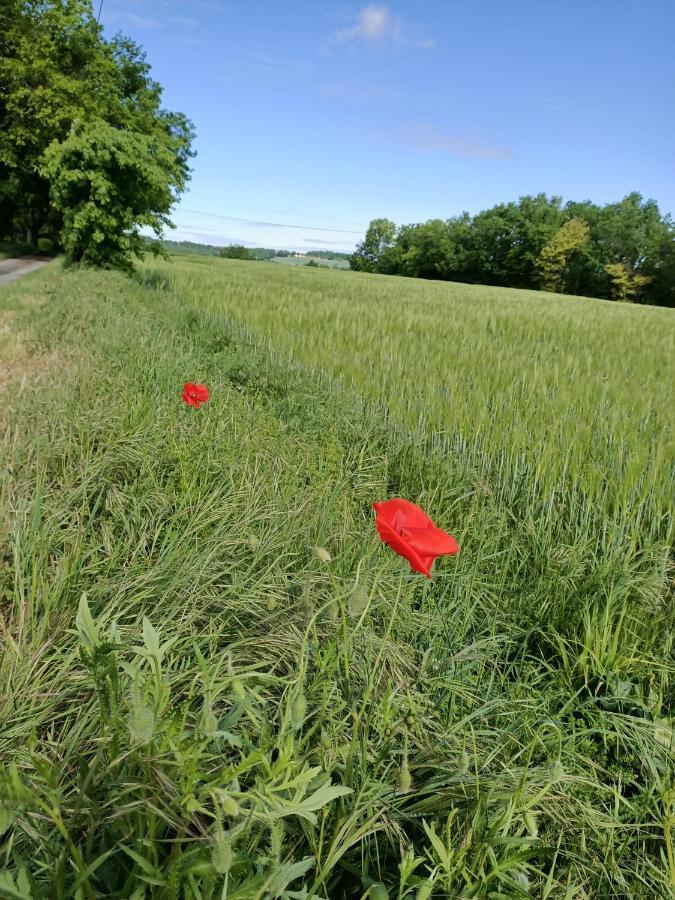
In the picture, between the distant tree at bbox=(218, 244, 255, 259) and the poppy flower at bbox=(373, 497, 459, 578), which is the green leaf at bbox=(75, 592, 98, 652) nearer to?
the poppy flower at bbox=(373, 497, 459, 578)

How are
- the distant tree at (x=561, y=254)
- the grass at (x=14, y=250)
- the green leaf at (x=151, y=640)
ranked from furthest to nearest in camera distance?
the distant tree at (x=561, y=254) < the grass at (x=14, y=250) < the green leaf at (x=151, y=640)

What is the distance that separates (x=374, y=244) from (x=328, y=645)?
97848 mm

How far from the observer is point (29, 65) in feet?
68.9

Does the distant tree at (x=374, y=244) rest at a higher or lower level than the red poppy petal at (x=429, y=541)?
higher

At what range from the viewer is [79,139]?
9.75 m

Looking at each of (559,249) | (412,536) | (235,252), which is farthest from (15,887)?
(235,252)

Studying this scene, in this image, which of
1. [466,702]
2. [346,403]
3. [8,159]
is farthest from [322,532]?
[8,159]

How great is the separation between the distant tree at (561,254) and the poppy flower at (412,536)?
62894 millimetres

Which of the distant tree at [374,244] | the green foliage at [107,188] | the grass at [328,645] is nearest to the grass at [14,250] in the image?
the green foliage at [107,188]

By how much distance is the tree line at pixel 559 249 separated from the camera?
5206 centimetres

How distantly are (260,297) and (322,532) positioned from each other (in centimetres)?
705

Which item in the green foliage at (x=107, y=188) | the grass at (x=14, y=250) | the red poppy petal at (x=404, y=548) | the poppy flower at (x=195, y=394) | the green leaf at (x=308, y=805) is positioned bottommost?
the green leaf at (x=308, y=805)

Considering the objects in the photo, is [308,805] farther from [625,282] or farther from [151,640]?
[625,282]

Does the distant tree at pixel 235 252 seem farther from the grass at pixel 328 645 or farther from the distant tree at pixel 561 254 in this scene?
the grass at pixel 328 645
